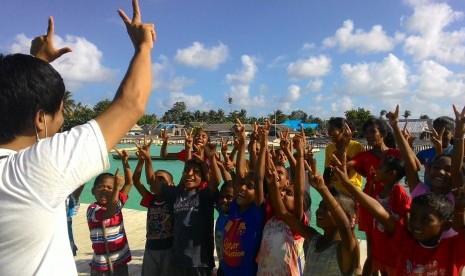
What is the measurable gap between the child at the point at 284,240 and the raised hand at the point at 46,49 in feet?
6.63

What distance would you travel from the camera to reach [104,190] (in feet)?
13.1

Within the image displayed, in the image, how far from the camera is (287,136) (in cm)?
427

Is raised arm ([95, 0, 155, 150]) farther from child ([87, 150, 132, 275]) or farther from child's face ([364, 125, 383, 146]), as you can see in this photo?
child's face ([364, 125, 383, 146])

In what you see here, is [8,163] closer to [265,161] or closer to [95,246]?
[265,161]

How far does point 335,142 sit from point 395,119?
1.31m

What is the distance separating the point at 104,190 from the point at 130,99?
2984 millimetres

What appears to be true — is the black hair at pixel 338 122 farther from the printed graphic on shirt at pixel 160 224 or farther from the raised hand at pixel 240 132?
the printed graphic on shirt at pixel 160 224

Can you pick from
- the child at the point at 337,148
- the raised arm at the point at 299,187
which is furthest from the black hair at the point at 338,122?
the raised arm at the point at 299,187

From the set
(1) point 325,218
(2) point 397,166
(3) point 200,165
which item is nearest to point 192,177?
(3) point 200,165

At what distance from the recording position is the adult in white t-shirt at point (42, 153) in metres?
1.14

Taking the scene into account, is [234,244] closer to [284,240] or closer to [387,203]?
[284,240]

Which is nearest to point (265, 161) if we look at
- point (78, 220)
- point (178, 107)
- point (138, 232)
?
point (138, 232)

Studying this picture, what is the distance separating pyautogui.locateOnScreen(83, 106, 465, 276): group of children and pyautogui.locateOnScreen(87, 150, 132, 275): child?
0.03 ft

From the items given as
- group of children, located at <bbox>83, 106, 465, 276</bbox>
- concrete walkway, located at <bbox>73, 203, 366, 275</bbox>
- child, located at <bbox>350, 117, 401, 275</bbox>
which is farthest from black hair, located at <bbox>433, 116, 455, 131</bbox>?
concrete walkway, located at <bbox>73, 203, 366, 275</bbox>
